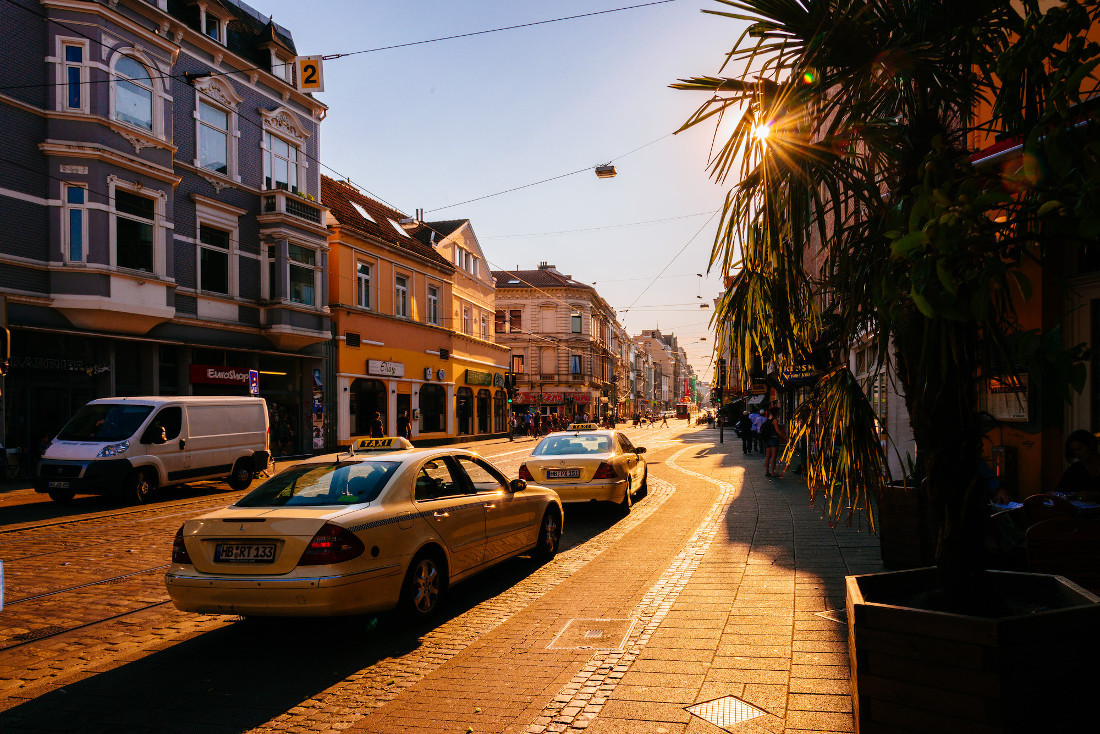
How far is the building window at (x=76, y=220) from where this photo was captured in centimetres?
1973

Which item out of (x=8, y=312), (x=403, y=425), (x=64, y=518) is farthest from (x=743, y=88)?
(x=403, y=425)

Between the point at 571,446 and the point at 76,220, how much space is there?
15179 millimetres

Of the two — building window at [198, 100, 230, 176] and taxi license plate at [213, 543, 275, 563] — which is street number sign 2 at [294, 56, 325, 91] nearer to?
building window at [198, 100, 230, 176]

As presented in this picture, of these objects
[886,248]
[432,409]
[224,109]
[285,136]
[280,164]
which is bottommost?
[432,409]

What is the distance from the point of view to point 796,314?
143 inches

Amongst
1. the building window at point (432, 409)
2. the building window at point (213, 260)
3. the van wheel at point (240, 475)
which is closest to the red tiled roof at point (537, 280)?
the building window at point (432, 409)

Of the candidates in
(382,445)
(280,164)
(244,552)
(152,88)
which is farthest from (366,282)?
(244,552)

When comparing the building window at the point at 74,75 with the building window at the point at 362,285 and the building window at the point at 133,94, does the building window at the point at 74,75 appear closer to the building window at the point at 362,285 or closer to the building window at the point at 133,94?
the building window at the point at 133,94

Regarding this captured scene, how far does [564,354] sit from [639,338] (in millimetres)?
103010

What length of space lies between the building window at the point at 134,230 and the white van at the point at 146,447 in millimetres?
6549

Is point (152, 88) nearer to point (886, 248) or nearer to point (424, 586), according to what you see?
point (424, 586)

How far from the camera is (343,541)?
5461 millimetres

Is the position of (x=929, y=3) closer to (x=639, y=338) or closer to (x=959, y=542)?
(x=959, y=542)

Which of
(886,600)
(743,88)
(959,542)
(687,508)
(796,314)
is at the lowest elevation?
(687,508)
